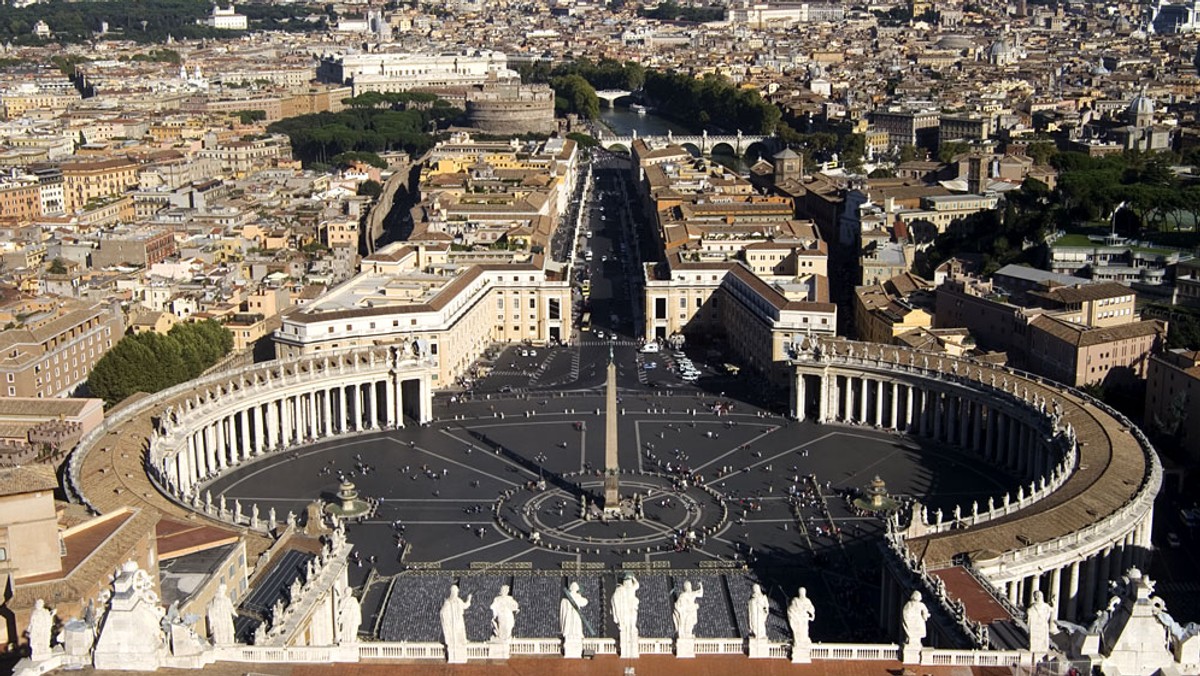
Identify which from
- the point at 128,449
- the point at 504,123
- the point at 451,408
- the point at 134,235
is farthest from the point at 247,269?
the point at 504,123

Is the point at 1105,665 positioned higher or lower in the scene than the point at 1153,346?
higher

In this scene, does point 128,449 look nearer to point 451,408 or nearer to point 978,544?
point 451,408

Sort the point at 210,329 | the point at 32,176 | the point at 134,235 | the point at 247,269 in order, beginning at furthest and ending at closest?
the point at 32,176
the point at 134,235
the point at 247,269
the point at 210,329

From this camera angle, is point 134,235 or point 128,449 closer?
point 128,449

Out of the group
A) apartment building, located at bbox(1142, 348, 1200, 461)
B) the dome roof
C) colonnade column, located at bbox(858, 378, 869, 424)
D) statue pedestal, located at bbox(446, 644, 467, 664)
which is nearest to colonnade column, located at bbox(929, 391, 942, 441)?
colonnade column, located at bbox(858, 378, 869, 424)

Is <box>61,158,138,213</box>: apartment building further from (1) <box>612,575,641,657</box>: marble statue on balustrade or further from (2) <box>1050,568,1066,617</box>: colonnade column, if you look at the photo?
(1) <box>612,575,641,657</box>: marble statue on balustrade

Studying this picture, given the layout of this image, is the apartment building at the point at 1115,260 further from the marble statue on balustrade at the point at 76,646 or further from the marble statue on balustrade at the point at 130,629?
the marble statue on balustrade at the point at 76,646

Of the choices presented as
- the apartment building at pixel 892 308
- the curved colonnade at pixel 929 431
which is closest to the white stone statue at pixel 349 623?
the curved colonnade at pixel 929 431
